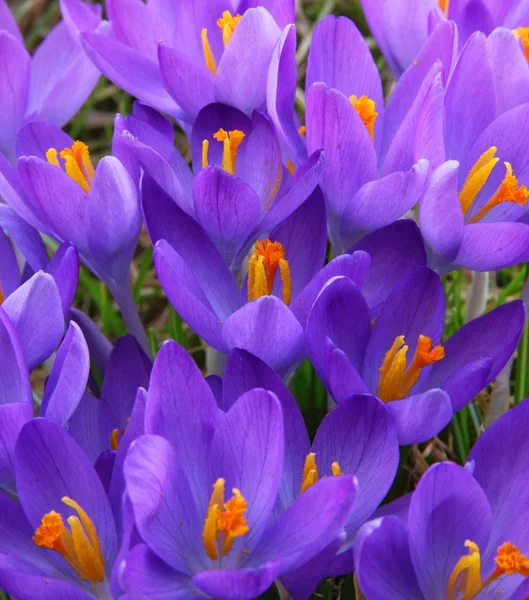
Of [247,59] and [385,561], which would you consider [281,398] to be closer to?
[385,561]

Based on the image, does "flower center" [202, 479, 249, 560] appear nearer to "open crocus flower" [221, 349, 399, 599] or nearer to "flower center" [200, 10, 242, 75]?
"open crocus flower" [221, 349, 399, 599]

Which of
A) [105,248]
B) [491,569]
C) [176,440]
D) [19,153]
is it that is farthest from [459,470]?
[19,153]

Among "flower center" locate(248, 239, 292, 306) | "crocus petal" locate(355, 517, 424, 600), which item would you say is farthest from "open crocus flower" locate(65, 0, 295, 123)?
"crocus petal" locate(355, 517, 424, 600)

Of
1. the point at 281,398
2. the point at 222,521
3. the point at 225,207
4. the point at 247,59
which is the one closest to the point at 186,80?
the point at 247,59

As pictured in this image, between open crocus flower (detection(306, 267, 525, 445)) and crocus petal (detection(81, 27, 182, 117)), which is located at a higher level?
crocus petal (detection(81, 27, 182, 117))

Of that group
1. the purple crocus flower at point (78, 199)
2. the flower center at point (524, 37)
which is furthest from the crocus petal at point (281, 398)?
the flower center at point (524, 37)
